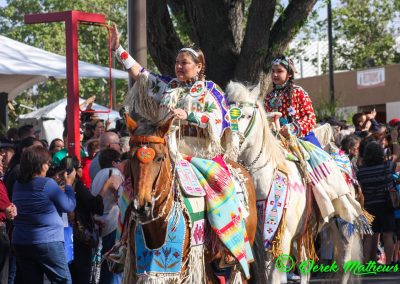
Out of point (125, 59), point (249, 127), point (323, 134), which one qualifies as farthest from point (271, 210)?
point (323, 134)

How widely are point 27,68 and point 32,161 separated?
5118 mm

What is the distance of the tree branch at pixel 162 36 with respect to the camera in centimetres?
1495

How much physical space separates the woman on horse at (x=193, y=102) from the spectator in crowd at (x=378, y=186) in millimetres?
6534

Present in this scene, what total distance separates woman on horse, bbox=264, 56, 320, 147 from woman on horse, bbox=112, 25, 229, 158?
2560 mm

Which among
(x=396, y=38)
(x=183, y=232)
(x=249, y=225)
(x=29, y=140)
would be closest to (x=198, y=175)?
(x=183, y=232)

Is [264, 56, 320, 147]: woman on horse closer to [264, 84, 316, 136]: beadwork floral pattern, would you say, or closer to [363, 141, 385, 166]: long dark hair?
[264, 84, 316, 136]: beadwork floral pattern

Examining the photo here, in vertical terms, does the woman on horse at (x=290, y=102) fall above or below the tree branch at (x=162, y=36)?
below

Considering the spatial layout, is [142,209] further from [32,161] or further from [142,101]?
[32,161]

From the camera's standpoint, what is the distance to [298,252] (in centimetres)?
1008

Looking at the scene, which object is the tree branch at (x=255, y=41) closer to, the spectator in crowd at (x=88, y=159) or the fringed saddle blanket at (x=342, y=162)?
the fringed saddle blanket at (x=342, y=162)

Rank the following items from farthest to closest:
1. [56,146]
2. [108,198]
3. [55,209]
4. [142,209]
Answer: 1. [56,146]
2. [108,198]
3. [55,209]
4. [142,209]

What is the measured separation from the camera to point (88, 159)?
11.3m

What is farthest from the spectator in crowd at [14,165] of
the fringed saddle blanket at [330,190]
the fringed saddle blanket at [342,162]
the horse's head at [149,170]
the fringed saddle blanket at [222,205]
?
the fringed saddle blanket at [342,162]

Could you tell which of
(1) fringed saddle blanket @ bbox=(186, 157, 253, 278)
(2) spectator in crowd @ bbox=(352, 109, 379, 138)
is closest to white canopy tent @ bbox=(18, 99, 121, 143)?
(2) spectator in crowd @ bbox=(352, 109, 379, 138)
